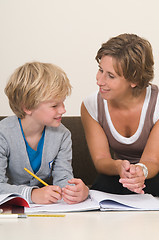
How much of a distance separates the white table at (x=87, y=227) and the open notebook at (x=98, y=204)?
39 mm

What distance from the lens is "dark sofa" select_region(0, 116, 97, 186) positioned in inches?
81.0

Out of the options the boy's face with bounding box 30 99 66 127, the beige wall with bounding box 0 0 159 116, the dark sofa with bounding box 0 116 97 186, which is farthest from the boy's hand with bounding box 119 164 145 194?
the beige wall with bounding box 0 0 159 116

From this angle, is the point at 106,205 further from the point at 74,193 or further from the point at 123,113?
the point at 123,113

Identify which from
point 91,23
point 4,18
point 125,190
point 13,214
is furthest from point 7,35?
point 13,214

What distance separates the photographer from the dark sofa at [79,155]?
206 cm

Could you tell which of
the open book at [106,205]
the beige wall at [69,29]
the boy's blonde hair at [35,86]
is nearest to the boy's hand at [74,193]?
the open book at [106,205]

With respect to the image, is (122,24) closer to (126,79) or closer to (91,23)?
(91,23)

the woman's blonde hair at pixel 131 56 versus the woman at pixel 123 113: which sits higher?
the woman's blonde hair at pixel 131 56

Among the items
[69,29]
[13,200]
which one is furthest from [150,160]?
[69,29]

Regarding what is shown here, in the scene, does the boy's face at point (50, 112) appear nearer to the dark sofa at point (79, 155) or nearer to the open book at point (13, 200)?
the open book at point (13, 200)

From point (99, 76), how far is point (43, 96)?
0.26 m

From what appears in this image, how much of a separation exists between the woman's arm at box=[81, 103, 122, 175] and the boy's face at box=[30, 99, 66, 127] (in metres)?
0.25

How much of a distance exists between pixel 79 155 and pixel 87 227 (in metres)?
1.16

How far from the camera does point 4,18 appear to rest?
2.67 meters
